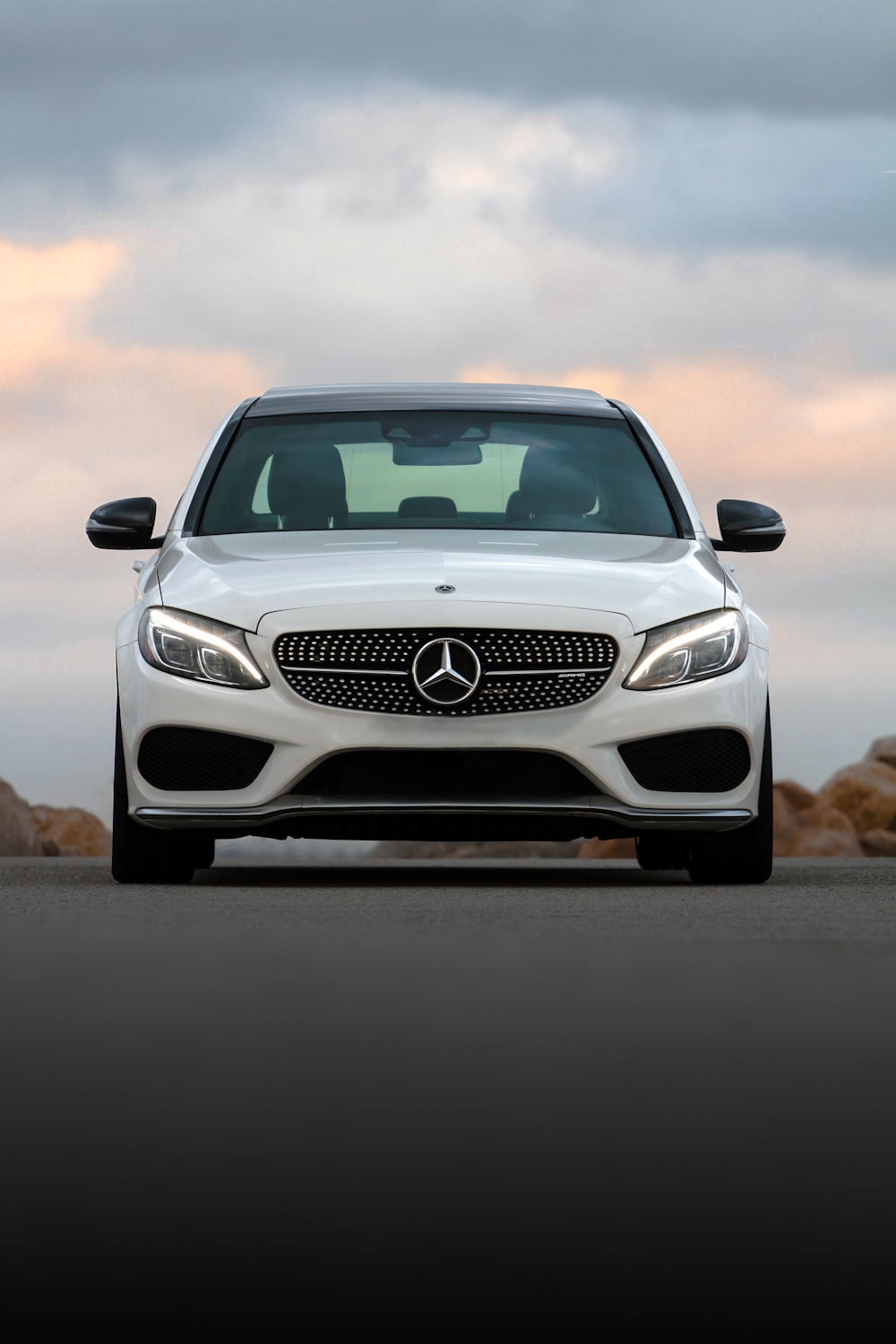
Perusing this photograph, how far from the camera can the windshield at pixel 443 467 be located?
698 cm

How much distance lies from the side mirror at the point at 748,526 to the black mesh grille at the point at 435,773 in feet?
5.57

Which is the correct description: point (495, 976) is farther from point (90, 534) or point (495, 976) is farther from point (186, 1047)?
point (90, 534)

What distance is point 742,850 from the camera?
638cm

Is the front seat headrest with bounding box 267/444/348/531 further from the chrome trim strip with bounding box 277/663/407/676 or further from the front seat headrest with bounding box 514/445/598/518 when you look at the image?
the chrome trim strip with bounding box 277/663/407/676

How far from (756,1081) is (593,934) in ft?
5.58

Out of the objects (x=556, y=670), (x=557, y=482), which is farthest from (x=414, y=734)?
(x=557, y=482)

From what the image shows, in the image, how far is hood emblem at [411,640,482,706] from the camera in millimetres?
5832

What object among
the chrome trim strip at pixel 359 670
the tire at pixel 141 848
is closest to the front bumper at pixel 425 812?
the tire at pixel 141 848

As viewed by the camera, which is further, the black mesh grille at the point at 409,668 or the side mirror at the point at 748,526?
the side mirror at the point at 748,526

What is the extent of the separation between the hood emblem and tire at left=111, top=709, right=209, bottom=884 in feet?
3.18

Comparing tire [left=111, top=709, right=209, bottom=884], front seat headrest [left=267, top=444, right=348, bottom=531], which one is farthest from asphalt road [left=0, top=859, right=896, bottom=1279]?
front seat headrest [left=267, top=444, right=348, bottom=531]

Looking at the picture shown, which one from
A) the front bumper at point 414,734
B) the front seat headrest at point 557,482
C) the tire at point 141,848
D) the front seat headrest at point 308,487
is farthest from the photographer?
the front seat headrest at point 557,482

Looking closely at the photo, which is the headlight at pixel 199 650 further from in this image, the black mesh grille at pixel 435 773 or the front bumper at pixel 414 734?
the black mesh grille at pixel 435 773

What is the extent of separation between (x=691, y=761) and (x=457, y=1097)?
Result: 3.88m
